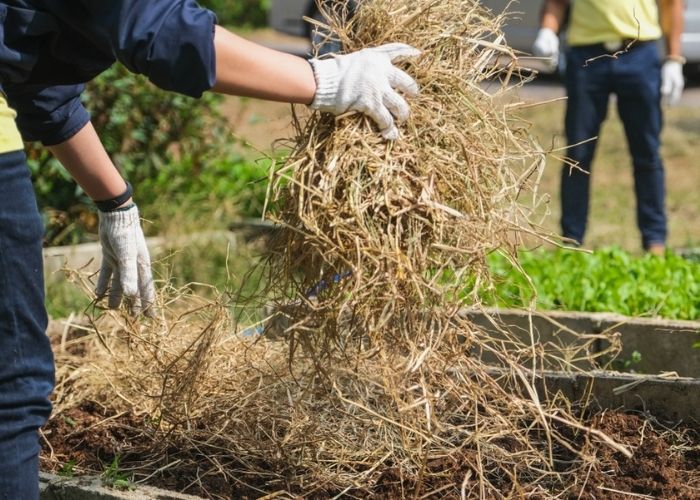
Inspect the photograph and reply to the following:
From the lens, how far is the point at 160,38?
7.47ft

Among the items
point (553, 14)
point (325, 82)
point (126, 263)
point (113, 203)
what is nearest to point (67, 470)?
point (126, 263)

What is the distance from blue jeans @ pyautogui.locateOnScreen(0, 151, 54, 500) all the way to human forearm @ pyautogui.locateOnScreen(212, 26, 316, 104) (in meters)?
0.46

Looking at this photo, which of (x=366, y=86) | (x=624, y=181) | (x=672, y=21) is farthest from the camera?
(x=624, y=181)

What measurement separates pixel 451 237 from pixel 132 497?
1035 mm

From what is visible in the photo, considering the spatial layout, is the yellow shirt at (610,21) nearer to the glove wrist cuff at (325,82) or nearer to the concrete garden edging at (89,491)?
the glove wrist cuff at (325,82)

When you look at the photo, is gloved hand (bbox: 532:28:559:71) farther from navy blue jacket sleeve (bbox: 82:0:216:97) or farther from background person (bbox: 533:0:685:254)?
navy blue jacket sleeve (bbox: 82:0:216:97)

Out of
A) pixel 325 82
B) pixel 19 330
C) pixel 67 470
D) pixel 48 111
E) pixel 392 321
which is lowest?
pixel 67 470

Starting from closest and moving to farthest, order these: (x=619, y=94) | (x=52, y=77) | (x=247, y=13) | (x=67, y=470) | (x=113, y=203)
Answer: (x=52, y=77) < (x=67, y=470) < (x=113, y=203) < (x=619, y=94) < (x=247, y=13)

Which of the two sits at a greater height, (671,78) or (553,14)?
(553,14)

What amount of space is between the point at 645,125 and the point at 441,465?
3.36 meters

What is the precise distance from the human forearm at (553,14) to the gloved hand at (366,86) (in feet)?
11.9

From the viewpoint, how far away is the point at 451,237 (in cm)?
289

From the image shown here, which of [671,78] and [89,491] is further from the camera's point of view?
[671,78]

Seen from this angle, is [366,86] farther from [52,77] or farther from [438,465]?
[438,465]
